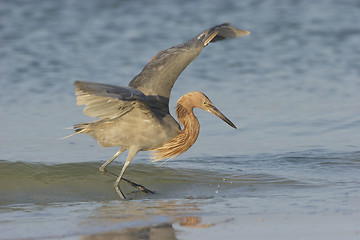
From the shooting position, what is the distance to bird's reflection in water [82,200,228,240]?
5684mm

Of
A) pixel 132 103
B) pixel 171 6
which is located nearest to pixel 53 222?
pixel 132 103

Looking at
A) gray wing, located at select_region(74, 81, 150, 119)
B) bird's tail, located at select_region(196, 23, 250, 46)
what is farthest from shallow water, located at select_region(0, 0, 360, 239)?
bird's tail, located at select_region(196, 23, 250, 46)

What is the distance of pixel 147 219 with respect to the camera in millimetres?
6191

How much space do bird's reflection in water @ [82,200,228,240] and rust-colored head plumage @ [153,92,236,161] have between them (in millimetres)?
1034

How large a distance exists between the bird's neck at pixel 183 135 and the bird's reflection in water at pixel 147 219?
1030 millimetres

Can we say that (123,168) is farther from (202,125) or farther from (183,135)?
(202,125)

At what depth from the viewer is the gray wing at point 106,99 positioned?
630 centimetres

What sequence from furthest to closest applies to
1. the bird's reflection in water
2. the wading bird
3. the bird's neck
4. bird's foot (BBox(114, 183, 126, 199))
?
the bird's neck → bird's foot (BBox(114, 183, 126, 199)) → the wading bird → the bird's reflection in water

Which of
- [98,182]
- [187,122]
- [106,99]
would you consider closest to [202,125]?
[187,122]

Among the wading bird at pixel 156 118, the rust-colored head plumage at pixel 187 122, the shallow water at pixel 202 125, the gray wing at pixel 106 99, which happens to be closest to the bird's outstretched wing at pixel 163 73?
the wading bird at pixel 156 118

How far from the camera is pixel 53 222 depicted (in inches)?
243

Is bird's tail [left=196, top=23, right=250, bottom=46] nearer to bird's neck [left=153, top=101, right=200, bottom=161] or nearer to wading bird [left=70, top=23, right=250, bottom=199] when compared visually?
wading bird [left=70, top=23, right=250, bottom=199]

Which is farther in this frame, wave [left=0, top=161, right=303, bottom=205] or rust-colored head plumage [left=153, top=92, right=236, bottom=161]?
rust-colored head plumage [left=153, top=92, right=236, bottom=161]

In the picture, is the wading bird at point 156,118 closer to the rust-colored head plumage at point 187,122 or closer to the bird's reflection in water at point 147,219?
the rust-colored head plumage at point 187,122
